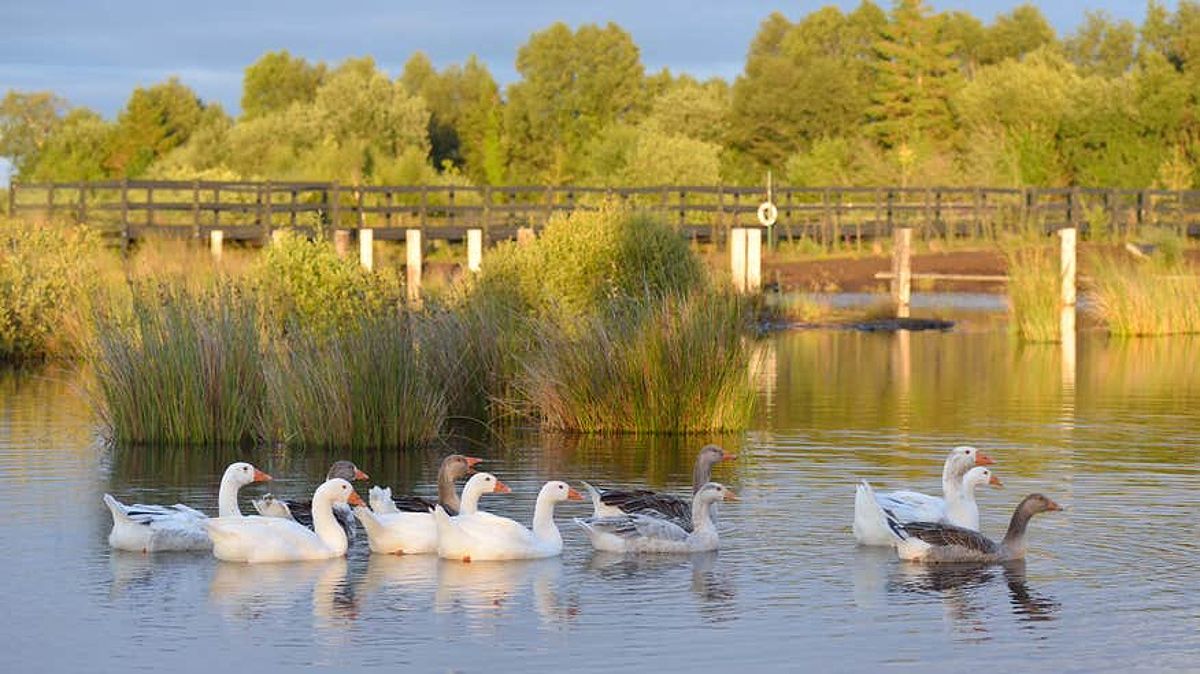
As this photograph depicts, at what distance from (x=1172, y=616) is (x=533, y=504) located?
578 centimetres

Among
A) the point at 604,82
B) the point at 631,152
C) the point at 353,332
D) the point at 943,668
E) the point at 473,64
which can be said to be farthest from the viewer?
the point at 473,64

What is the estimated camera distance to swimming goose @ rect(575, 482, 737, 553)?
14.7 meters

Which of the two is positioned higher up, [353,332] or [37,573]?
[353,332]

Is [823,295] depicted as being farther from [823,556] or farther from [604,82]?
[604,82]

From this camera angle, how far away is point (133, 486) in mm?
17969

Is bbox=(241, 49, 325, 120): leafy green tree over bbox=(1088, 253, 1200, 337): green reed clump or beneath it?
over

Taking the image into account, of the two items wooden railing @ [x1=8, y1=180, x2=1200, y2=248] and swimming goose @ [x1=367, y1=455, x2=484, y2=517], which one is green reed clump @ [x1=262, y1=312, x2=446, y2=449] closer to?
swimming goose @ [x1=367, y1=455, x2=484, y2=517]

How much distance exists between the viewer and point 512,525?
1438cm

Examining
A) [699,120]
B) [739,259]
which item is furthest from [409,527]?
[699,120]

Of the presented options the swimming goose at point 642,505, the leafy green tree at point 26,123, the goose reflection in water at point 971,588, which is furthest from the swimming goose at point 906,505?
the leafy green tree at point 26,123

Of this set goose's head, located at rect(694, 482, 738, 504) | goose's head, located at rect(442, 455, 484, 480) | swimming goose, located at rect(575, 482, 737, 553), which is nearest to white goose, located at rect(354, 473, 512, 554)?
swimming goose, located at rect(575, 482, 737, 553)

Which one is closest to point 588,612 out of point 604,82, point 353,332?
point 353,332

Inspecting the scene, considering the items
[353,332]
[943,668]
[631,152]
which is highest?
[631,152]

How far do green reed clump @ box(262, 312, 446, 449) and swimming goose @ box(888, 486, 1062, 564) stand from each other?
22.6ft
